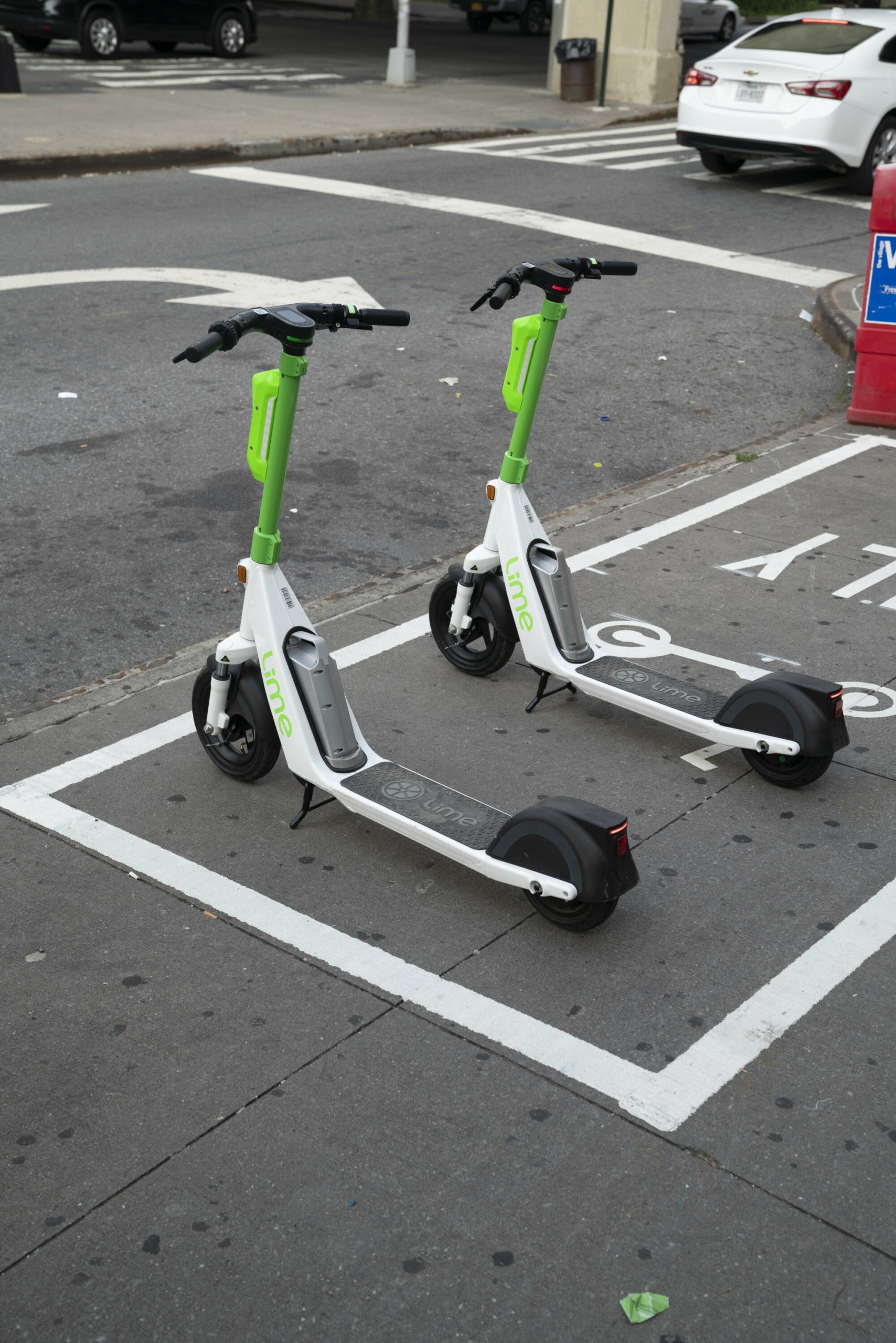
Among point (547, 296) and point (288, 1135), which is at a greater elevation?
point (547, 296)

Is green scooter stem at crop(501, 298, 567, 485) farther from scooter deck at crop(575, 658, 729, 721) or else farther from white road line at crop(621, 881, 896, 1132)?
white road line at crop(621, 881, 896, 1132)

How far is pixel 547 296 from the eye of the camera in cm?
471

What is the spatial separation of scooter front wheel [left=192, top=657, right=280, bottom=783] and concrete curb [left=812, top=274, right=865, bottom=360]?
607cm

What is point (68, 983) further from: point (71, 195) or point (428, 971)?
point (71, 195)

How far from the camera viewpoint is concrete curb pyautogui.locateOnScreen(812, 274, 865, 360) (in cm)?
950

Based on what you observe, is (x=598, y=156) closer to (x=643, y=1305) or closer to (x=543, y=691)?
(x=543, y=691)

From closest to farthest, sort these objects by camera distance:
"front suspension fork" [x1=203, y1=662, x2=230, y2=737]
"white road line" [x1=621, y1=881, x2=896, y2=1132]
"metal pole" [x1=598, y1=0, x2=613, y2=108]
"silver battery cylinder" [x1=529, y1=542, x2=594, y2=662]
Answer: "white road line" [x1=621, y1=881, x2=896, y2=1132], "front suspension fork" [x1=203, y1=662, x2=230, y2=737], "silver battery cylinder" [x1=529, y1=542, x2=594, y2=662], "metal pole" [x1=598, y1=0, x2=613, y2=108]

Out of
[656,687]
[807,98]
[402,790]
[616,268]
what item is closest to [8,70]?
[807,98]

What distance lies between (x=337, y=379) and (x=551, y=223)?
5236 mm

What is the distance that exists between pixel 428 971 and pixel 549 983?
0.31 metres

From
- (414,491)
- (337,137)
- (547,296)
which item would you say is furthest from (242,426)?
(337,137)

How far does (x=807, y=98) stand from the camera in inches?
569

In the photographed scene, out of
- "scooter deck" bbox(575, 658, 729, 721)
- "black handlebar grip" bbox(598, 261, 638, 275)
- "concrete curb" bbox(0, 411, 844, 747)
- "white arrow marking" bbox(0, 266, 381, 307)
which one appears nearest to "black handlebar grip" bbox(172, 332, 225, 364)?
"black handlebar grip" bbox(598, 261, 638, 275)

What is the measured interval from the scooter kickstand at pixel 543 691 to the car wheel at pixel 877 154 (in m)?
11.8
